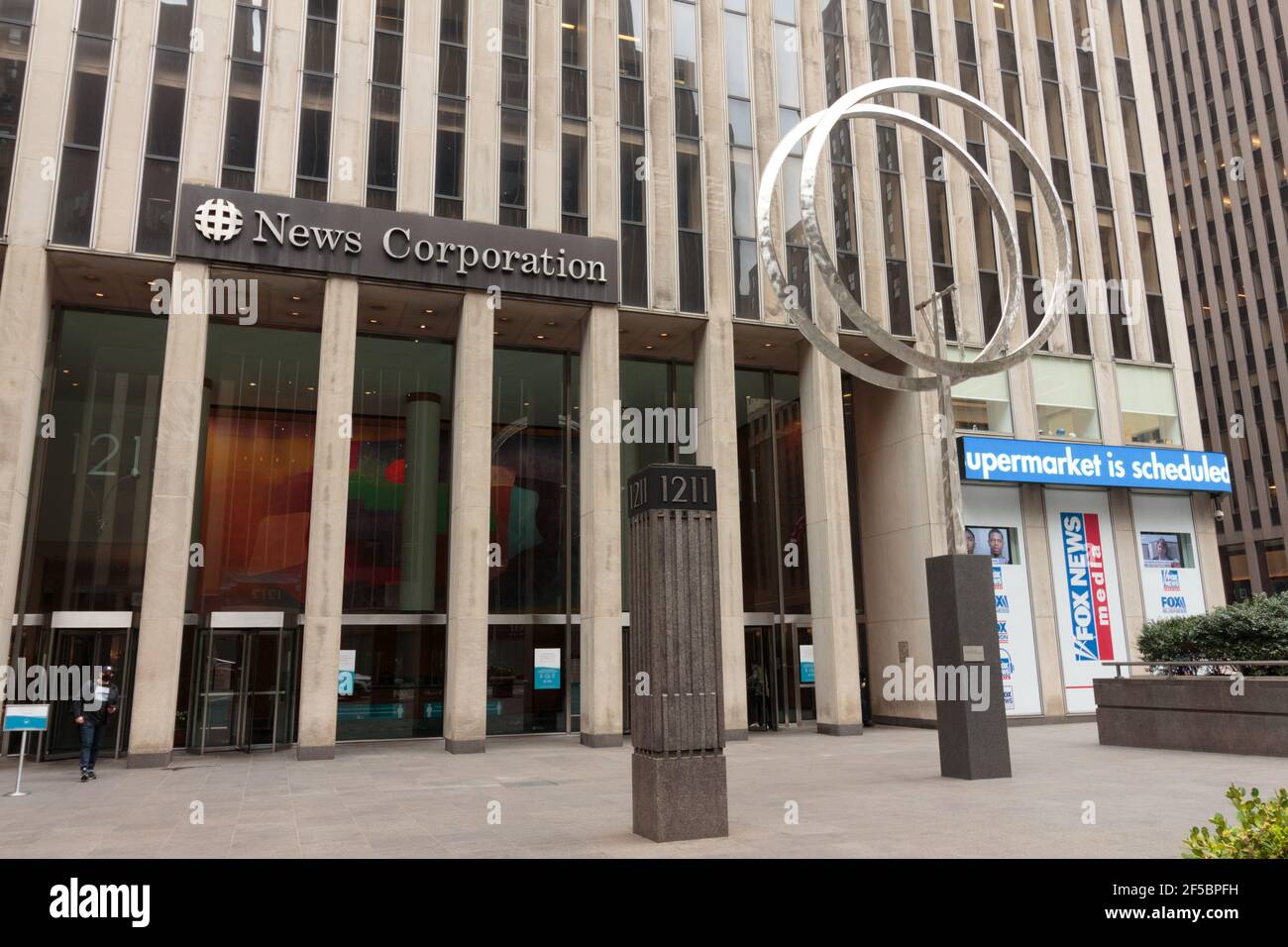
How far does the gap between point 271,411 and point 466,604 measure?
9.18 m

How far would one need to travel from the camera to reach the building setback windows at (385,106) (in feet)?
80.5

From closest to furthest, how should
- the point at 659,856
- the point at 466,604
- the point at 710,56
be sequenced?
1. the point at 659,856
2. the point at 466,604
3. the point at 710,56

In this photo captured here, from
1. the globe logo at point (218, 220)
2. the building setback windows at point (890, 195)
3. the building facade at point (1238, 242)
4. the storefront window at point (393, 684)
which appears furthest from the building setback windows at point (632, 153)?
the building facade at point (1238, 242)

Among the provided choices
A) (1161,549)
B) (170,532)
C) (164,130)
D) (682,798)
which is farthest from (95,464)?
(1161,549)

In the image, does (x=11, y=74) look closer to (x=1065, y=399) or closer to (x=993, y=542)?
(x=993, y=542)

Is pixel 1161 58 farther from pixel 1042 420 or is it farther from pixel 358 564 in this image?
pixel 358 564

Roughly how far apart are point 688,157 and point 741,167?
179 cm

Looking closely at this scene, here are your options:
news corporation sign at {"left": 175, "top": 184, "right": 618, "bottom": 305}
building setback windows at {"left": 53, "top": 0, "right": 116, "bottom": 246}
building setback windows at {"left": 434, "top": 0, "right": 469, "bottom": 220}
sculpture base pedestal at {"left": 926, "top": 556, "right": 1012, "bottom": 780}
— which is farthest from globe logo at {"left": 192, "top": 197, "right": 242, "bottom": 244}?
sculpture base pedestal at {"left": 926, "top": 556, "right": 1012, "bottom": 780}

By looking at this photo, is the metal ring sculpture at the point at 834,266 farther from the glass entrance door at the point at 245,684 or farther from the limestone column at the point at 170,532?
the glass entrance door at the point at 245,684

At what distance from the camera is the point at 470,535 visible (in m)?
23.4

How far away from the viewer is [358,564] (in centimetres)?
2650

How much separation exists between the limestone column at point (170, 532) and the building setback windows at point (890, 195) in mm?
20387

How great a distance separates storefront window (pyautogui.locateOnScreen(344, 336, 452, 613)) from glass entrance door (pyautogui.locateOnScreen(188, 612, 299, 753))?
2392 mm

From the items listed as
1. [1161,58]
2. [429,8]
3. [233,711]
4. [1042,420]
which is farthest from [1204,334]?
[233,711]
